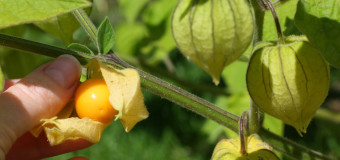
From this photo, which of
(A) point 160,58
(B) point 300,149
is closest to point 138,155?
(A) point 160,58

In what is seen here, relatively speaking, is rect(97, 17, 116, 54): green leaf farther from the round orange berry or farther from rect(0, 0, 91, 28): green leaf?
rect(0, 0, 91, 28): green leaf

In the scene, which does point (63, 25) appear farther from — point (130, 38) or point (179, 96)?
point (130, 38)

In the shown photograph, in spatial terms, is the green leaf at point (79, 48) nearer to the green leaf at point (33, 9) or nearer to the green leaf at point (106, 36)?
the green leaf at point (106, 36)

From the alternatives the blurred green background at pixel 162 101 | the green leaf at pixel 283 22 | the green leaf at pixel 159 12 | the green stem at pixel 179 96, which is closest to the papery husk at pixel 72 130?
the green stem at pixel 179 96

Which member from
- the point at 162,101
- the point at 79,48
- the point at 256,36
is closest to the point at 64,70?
the point at 79,48

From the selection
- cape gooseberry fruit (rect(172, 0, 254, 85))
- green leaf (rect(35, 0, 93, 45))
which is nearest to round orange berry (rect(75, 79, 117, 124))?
cape gooseberry fruit (rect(172, 0, 254, 85))

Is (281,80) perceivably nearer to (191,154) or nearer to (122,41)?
(122,41)
